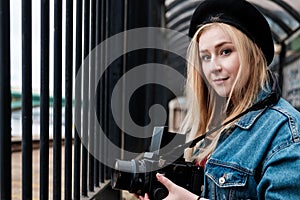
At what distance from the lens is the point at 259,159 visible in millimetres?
1209

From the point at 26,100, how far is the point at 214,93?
2.17ft

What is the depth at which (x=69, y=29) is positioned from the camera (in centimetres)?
164

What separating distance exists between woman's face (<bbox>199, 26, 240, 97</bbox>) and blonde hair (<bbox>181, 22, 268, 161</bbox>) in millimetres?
18

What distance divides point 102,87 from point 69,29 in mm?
530

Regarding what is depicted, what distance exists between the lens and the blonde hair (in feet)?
4.34

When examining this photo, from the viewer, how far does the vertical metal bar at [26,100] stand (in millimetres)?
1250

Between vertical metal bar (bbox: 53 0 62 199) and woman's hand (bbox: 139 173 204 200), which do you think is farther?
vertical metal bar (bbox: 53 0 62 199)

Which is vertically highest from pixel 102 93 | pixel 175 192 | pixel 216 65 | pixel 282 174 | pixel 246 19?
pixel 246 19

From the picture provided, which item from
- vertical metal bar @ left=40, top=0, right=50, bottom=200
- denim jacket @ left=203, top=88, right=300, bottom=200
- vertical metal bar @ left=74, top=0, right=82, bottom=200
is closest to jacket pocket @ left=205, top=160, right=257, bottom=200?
denim jacket @ left=203, top=88, right=300, bottom=200

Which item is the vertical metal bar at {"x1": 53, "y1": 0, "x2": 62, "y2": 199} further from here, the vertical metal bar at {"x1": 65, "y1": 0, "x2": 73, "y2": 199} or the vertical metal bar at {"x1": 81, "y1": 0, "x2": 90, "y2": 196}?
the vertical metal bar at {"x1": 81, "y1": 0, "x2": 90, "y2": 196}

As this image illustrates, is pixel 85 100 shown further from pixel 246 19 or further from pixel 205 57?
pixel 246 19

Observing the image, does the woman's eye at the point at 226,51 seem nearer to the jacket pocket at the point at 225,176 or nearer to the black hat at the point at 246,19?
the black hat at the point at 246,19

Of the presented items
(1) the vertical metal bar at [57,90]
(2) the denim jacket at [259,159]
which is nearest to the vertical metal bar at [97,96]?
(1) the vertical metal bar at [57,90]

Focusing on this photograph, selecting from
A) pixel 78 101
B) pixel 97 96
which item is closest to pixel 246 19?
pixel 78 101
